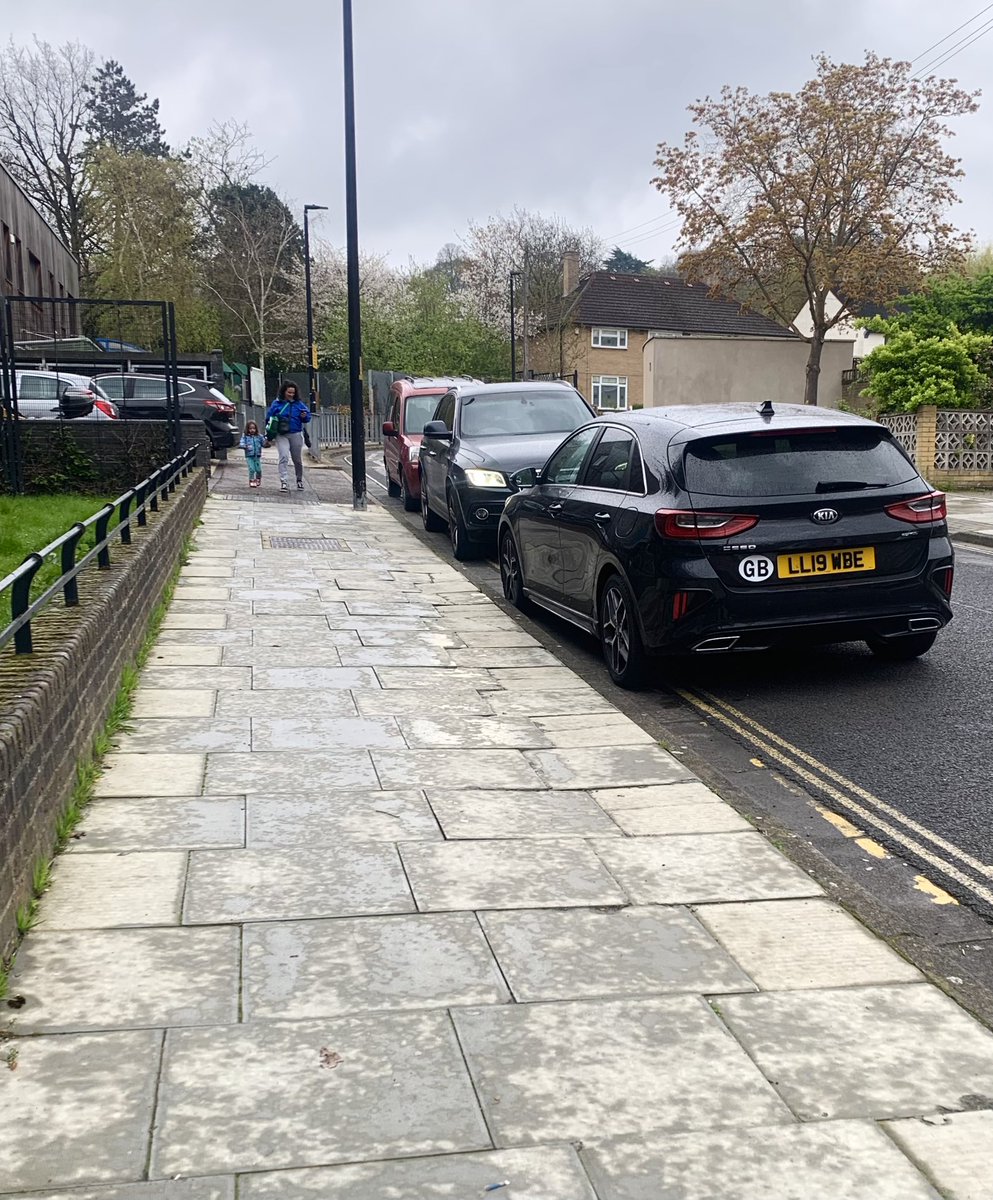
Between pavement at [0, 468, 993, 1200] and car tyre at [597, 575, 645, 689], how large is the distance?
1.31m

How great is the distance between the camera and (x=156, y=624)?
8555 millimetres

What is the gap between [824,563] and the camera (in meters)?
6.70

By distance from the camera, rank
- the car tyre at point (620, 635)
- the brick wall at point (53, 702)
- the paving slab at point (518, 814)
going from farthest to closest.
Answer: the car tyre at point (620, 635), the paving slab at point (518, 814), the brick wall at point (53, 702)

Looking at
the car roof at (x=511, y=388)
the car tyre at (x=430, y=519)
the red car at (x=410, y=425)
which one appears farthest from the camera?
the red car at (x=410, y=425)

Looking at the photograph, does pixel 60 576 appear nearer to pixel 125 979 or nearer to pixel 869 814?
pixel 125 979

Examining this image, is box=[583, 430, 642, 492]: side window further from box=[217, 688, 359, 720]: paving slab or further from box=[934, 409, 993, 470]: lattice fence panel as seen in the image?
box=[934, 409, 993, 470]: lattice fence panel

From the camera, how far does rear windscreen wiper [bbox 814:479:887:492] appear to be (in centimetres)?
680

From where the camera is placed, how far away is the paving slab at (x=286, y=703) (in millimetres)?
6348

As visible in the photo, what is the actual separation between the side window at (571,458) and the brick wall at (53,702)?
3.06 m

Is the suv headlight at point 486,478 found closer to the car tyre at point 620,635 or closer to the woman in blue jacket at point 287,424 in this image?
the car tyre at point 620,635

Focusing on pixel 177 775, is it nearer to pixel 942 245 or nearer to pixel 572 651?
pixel 572 651

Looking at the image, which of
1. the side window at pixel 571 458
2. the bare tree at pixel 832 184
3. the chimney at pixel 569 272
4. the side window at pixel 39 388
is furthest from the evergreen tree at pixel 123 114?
the side window at pixel 571 458

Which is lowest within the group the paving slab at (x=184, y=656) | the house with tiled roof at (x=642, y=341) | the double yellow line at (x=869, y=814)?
the double yellow line at (x=869, y=814)

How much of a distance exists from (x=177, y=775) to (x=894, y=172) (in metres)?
39.2
